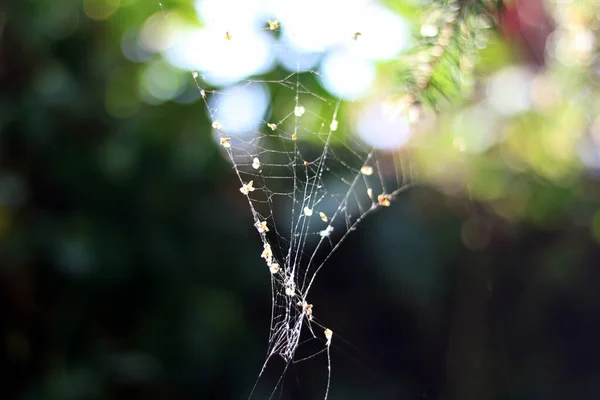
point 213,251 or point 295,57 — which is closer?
point 295,57

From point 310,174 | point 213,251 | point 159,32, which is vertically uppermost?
point 159,32

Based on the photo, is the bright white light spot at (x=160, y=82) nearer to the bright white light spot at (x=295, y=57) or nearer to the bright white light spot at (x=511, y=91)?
the bright white light spot at (x=295, y=57)

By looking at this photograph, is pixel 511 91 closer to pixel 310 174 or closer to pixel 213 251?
pixel 310 174

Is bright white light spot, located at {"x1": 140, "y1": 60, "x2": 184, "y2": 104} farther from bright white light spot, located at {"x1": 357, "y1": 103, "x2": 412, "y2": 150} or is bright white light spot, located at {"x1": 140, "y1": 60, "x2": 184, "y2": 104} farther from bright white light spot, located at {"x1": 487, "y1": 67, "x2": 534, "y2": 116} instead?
bright white light spot, located at {"x1": 487, "y1": 67, "x2": 534, "y2": 116}

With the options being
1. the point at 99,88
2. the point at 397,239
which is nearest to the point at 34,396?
the point at 99,88

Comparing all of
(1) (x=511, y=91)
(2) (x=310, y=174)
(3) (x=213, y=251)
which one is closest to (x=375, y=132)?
(2) (x=310, y=174)

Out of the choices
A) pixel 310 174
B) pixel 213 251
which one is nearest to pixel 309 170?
pixel 310 174

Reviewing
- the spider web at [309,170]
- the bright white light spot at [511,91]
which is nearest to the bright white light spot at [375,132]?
the spider web at [309,170]

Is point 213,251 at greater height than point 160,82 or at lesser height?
lesser

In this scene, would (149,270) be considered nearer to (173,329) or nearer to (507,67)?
(173,329)
